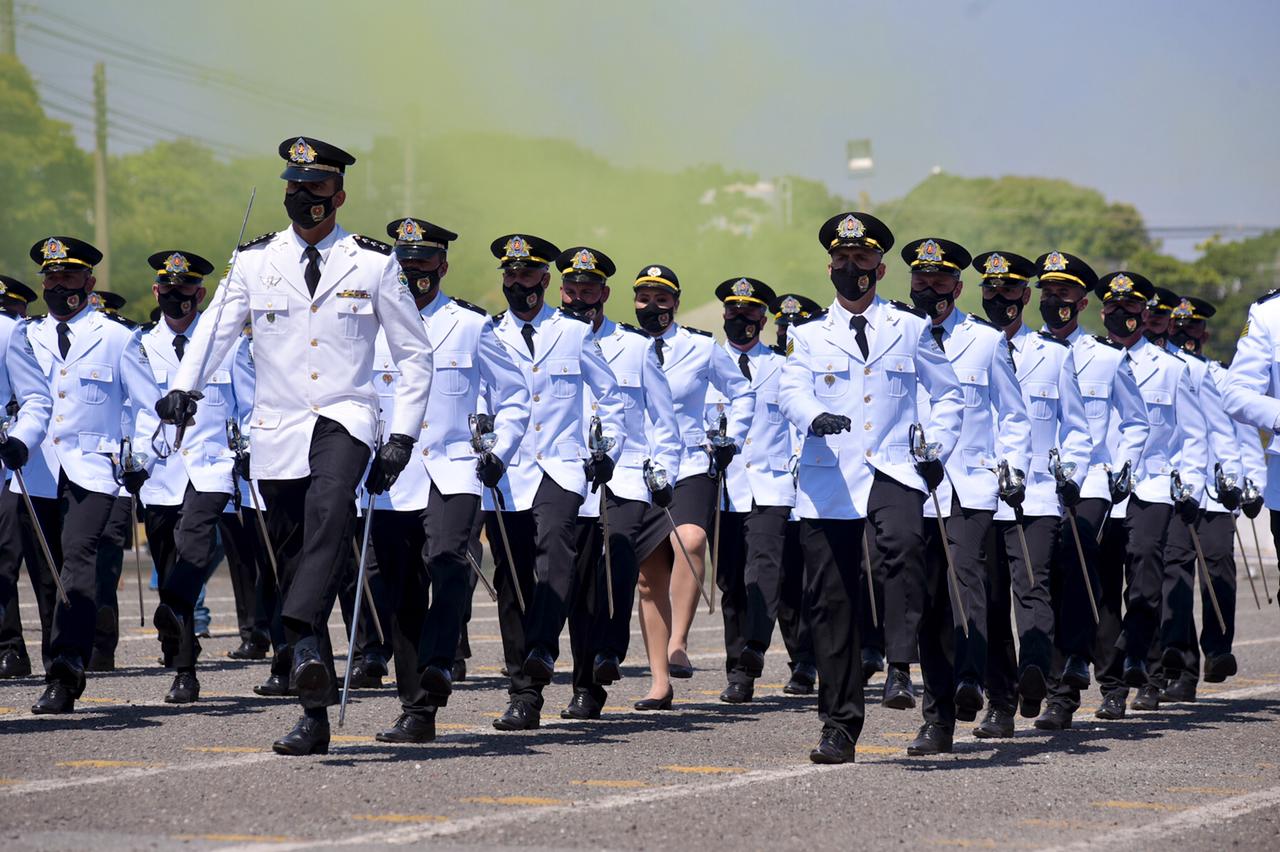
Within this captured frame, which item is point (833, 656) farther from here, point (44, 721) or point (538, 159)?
point (538, 159)

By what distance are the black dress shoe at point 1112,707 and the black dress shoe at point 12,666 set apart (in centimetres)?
616

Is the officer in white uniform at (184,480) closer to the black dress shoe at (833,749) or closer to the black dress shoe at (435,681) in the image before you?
the black dress shoe at (435,681)

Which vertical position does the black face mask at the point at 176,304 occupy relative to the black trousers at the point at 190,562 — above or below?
above

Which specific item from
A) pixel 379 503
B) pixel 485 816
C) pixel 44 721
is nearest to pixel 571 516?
pixel 379 503

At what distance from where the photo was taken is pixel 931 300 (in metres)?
Answer: 10.8

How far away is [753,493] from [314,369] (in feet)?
16.7

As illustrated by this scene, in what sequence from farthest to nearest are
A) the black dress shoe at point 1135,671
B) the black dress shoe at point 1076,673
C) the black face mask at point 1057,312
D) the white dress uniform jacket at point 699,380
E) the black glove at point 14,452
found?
the white dress uniform jacket at point 699,380 → the black dress shoe at point 1135,671 → the black face mask at point 1057,312 → the black dress shoe at point 1076,673 → the black glove at point 14,452

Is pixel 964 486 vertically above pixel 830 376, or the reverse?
pixel 830 376

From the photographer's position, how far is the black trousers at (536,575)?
1061 centimetres

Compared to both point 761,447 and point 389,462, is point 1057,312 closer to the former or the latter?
point 761,447

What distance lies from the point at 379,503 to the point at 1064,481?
358cm

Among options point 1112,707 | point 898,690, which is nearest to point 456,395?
point 898,690

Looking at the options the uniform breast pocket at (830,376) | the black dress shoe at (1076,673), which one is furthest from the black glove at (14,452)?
the black dress shoe at (1076,673)

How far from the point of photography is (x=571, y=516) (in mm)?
11008
